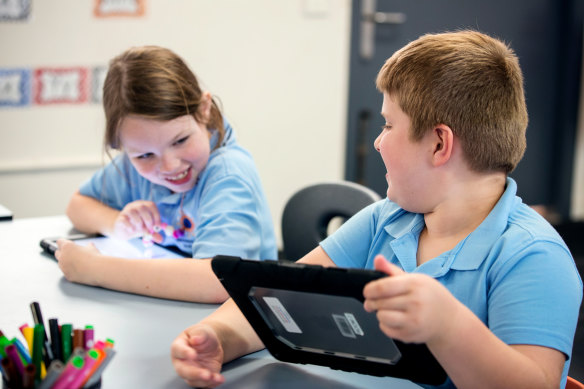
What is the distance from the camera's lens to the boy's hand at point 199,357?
0.73 metres

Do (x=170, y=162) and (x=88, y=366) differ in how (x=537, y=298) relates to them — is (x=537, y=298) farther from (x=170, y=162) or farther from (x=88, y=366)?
(x=170, y=162)

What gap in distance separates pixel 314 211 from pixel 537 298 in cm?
79

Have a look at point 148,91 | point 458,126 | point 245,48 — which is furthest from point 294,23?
point 458,126

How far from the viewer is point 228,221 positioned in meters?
1.20

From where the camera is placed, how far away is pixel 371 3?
3006 millimetres

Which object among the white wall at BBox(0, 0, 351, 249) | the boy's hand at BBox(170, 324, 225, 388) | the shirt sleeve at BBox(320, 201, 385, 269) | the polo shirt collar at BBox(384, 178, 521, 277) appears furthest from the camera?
the white wall at BBox(0, 0, 351, 249)

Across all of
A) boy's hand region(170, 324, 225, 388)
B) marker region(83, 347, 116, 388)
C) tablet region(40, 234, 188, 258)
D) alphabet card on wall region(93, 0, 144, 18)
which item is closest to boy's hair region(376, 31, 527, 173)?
boy's hand region(170, 324, 225, 388)

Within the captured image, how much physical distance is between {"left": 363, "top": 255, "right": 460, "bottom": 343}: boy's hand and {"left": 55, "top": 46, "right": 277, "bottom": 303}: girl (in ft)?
1.55

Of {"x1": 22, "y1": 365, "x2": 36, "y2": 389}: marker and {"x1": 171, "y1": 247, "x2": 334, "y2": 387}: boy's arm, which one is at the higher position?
{"x1": 22, "y1": 365, "x2": 36, "y2": 389}: marker

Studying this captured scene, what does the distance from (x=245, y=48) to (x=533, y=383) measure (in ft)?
7.58

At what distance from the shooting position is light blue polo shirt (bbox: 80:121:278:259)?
119 centimetres

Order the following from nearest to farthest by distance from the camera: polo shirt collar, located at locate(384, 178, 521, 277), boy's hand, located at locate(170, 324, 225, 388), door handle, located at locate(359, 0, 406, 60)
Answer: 1. boy's hand, located at locate(170, 324, 225, 388)
2. polo shirt collar, located at locate(384, 178, 521, 277)
3. door handle, located at locate(359, 0, 406, 60)

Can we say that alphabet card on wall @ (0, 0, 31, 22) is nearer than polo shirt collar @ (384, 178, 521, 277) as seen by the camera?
No

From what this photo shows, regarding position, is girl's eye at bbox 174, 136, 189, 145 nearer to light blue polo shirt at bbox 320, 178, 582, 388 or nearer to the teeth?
the teeth
